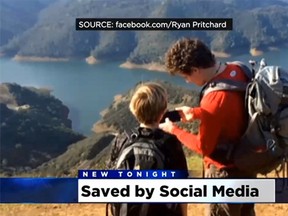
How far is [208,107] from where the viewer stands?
6.62 ft

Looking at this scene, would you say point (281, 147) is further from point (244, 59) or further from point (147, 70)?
point (147, 70)

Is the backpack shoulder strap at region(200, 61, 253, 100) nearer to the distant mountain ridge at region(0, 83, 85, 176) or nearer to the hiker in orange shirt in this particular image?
the hiker in orange shirt

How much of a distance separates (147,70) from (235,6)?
0.45m

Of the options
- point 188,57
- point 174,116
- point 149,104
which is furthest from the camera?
point 174,116

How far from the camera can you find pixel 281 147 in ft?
7.26

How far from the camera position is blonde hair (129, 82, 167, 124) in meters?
1.97

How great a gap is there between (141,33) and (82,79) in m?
0.33

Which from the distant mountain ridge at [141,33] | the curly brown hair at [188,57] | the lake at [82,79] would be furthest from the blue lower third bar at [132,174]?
the distant mountain ridge at [141,33]

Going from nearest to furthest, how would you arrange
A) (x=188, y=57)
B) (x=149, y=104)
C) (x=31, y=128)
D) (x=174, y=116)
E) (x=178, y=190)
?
1. (x=149, y=104)
2. (x=188, y=57)
3. (x=174, y=116)
4. (x=178, y=190)
5. (x=31, y=128)

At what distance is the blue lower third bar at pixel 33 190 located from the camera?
255cm

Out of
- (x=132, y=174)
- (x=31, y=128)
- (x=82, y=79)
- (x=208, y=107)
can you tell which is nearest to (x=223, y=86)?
(x=208, y=107)

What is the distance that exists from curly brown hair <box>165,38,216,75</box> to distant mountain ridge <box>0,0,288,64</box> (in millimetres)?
300

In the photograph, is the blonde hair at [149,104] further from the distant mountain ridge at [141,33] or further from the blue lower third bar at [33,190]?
the blue lower third bar at [33,190]

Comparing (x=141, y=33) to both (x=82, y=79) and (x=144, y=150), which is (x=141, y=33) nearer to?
(x=82, y=79)
